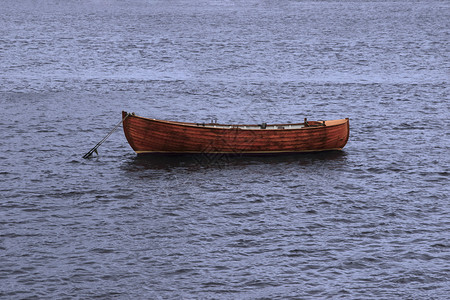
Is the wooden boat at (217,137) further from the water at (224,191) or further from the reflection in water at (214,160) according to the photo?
the water at (224,191)

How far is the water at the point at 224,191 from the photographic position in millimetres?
28266

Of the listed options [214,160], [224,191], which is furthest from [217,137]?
[224,191]

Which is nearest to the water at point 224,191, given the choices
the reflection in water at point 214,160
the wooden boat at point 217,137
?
the reflection in water at point 214,160

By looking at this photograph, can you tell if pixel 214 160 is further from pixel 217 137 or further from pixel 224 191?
pixel 224 191

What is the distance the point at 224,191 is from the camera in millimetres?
38750

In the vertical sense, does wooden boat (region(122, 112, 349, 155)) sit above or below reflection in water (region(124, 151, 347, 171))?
above

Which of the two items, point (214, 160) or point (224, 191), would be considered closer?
point (224, 191)

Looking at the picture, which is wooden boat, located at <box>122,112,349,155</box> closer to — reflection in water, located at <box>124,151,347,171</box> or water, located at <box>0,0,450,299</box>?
reflection in water, located at <box>124,151,347,171</box>

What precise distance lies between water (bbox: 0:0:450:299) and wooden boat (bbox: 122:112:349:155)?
83cm

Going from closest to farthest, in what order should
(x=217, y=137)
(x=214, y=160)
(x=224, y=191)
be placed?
1. (x=224, y=191)
2. (x=217, y=137)
3. (x=214, y=160)

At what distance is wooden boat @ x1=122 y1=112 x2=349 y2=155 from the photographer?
1698 inches

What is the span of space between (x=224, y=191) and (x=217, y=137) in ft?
19.1

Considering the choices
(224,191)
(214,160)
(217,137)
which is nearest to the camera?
(224,191)

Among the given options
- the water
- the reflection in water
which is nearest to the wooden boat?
the reflection in water
